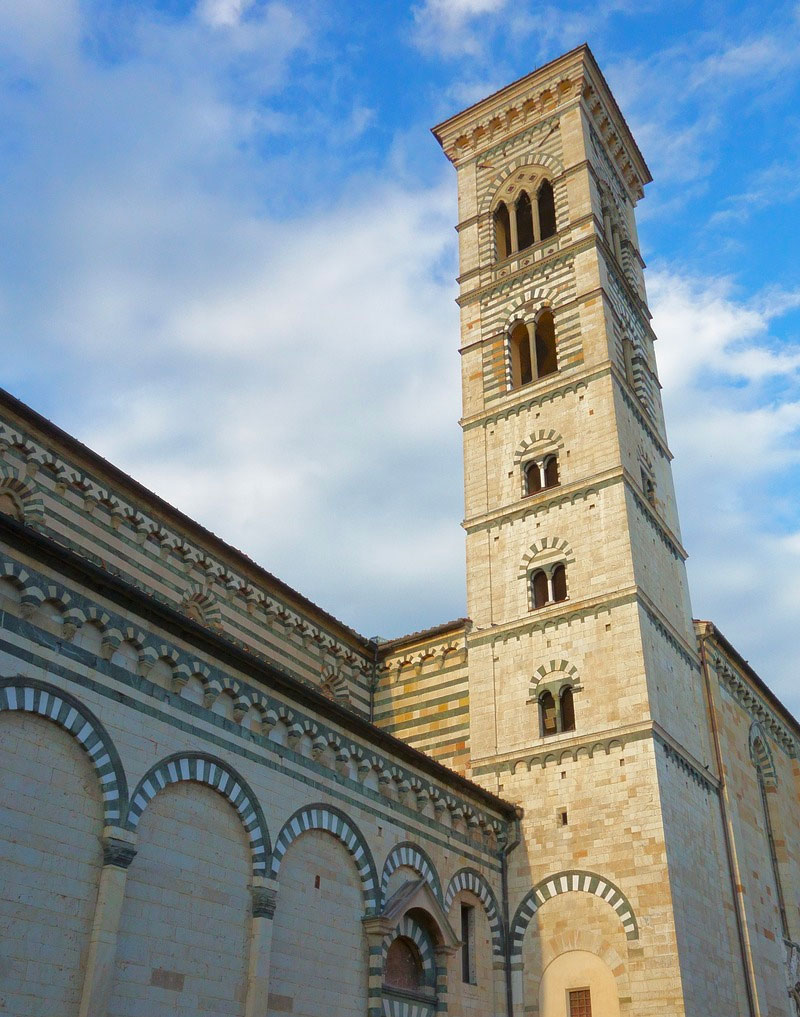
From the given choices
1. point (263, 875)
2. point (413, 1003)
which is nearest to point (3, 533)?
point (263, 875)

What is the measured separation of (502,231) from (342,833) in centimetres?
1881

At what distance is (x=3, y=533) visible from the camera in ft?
38.7

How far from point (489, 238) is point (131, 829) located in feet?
68.4

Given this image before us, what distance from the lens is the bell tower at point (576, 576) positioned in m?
18.5

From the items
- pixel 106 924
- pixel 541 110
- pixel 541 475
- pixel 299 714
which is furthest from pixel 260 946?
pixel 541 110

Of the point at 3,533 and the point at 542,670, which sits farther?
the point at 542,670

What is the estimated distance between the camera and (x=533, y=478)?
24219 millimetres

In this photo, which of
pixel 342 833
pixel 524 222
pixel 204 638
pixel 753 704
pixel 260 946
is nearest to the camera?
pixel 260 946

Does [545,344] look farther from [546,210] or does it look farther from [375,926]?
[375,926]

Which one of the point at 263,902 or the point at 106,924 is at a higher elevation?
the point at 263,902

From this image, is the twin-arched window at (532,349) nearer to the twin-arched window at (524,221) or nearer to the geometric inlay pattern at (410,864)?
the twin-arched window at (524,221)

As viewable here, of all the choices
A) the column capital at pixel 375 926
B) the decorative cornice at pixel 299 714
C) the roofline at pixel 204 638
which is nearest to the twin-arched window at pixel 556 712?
the decorative cornice at pixel 299 714

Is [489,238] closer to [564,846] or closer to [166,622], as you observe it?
[564,846]

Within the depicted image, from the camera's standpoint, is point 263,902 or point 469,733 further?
A: point 469,733
